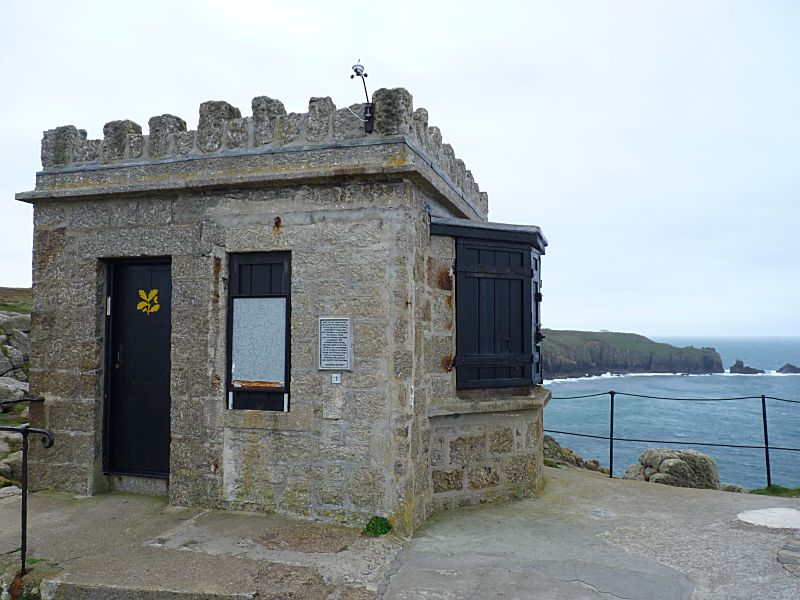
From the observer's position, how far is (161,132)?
19.1 ft

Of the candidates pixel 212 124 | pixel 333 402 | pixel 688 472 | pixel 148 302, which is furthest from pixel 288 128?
pixel 688 472

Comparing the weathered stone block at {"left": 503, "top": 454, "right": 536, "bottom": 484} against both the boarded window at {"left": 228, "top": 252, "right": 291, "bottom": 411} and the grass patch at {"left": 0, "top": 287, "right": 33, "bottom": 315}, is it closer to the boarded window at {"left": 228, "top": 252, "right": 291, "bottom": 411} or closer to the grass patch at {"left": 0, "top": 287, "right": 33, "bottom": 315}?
the boarded window at {"left": 228, "top": 252, "right": 291, "bottom": 411}

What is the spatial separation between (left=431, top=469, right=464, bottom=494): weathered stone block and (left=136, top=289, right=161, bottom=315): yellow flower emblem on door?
322 cm

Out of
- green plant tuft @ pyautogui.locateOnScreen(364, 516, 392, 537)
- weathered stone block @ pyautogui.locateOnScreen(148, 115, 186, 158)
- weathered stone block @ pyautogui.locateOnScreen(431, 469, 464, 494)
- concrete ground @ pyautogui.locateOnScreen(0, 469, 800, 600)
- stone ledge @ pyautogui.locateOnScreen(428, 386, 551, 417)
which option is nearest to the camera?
concrete ground @ pyautogui.locateOnScreen(0, 469, 800, 600)

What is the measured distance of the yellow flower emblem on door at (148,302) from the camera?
601 centimetres

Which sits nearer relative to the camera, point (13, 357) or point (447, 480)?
point (447, 480)

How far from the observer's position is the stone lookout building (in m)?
5.11

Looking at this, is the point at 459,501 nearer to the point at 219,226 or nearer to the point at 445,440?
the point at 445,440

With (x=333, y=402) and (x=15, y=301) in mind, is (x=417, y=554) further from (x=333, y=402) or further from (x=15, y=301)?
(x=15, y=301)

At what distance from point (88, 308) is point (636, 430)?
41.7 metres

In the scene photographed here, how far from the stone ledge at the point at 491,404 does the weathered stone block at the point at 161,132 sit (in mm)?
3602

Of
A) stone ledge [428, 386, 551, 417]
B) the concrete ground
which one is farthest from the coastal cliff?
the concrete ground

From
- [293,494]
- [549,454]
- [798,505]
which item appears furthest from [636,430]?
[293,494]

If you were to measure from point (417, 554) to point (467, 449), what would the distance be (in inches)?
56.7
